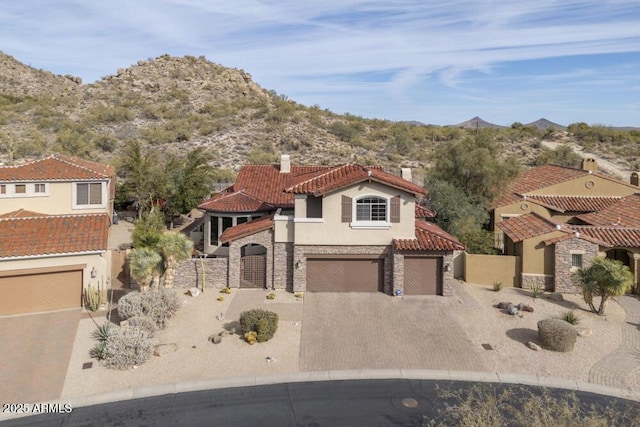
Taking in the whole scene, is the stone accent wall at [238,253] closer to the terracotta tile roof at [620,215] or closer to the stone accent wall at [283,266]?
the stone accent wall at [283,266]

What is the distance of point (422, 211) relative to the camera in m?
27.2

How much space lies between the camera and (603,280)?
19500mm

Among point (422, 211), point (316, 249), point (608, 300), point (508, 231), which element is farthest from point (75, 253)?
point (608, 300)

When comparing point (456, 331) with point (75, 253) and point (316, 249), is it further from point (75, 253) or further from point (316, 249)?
point (75, 253)

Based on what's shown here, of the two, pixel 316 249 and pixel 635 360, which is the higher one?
pixel 316 249

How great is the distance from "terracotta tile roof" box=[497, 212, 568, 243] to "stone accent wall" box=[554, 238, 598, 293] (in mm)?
1071

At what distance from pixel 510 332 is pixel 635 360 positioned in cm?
428

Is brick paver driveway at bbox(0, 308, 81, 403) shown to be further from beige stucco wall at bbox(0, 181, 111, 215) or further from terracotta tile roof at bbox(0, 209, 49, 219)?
beige stucco wall at bbox(0, 181, 111, 215)

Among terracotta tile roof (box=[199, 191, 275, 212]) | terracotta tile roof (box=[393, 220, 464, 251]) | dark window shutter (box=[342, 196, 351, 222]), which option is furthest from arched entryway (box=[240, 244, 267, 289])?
terracotta tile roof (box=[393, 220, 464, 251])

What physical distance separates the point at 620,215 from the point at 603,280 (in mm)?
10030

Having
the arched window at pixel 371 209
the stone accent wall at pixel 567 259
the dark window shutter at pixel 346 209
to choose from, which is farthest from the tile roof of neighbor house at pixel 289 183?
the stone accent wall at pixel 567 259

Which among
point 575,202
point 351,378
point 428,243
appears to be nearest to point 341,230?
point 428,243

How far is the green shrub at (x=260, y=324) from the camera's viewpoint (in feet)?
56.5

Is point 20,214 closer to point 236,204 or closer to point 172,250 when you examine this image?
point 172,250
